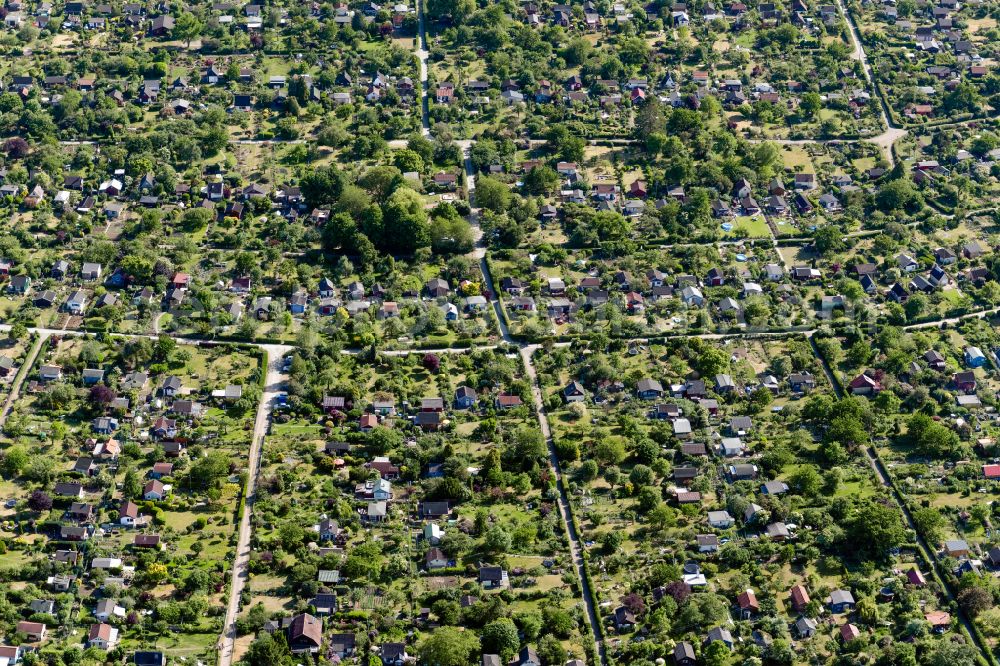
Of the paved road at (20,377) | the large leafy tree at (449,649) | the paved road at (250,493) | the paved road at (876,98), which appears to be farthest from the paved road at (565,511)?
the paved road at (876,98)

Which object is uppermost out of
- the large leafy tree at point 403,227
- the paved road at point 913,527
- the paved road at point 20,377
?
the large leafy tree at point 403,227

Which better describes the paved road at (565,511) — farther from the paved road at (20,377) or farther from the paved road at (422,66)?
the paved road at (422,66)

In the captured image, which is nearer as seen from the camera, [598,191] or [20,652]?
[20,652]

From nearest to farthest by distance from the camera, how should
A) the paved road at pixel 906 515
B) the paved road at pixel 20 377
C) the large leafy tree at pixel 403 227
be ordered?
the paved road at pixel 906 515 → the paved road at pixel 20 377 → the large leafy tree at pixel 403 227

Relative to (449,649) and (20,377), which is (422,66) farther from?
(449,649)

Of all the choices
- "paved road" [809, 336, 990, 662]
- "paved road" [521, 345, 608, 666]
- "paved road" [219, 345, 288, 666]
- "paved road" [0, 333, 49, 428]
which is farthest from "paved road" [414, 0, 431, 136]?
"paved road" [809, 336, 990, 662]

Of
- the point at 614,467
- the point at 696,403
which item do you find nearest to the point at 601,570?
the point at 614,467

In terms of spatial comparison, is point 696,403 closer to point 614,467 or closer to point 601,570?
point 614,467

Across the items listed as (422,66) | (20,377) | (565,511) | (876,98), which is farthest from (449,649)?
(876,98)
